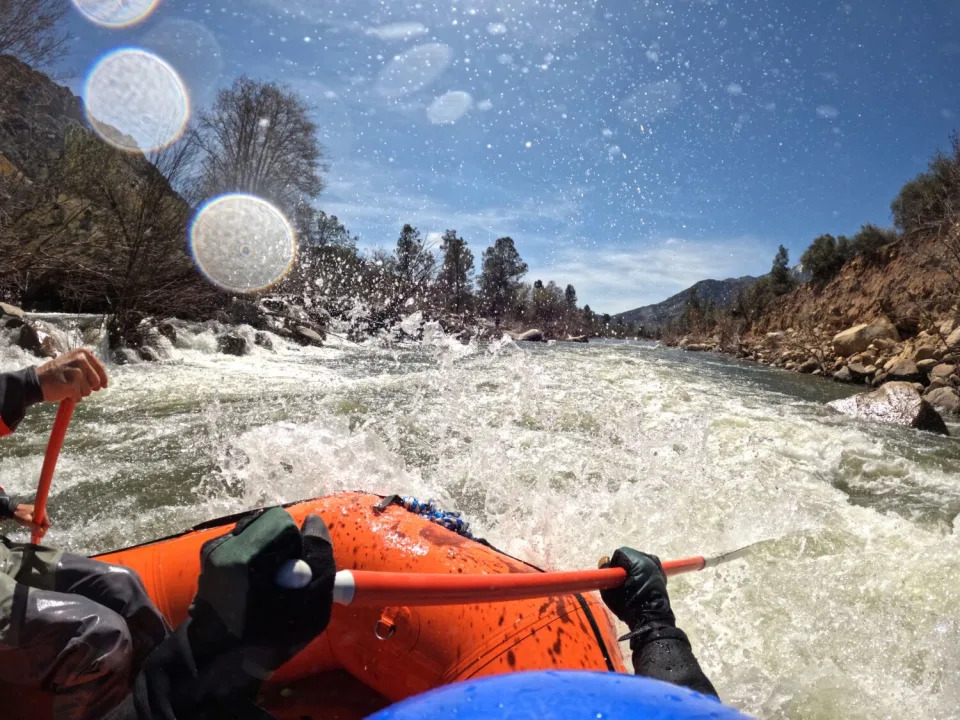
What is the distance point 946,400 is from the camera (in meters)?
9.19

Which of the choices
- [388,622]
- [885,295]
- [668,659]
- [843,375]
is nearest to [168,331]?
[388,622]

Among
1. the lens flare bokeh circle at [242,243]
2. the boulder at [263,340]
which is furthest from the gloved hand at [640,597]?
the lens flare bokeh circle at [242,243]

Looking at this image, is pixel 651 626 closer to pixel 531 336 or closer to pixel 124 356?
pixel 124 356

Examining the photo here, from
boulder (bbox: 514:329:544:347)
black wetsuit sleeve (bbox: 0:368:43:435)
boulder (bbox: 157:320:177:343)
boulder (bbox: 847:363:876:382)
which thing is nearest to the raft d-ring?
black wetsuit sleeve (bbox: 0:368:43:435)

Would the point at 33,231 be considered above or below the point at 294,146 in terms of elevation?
below

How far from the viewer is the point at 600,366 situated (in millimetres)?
14156

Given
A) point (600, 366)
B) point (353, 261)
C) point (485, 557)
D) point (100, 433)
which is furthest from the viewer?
point (353, 261)

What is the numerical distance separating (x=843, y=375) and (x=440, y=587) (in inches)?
711

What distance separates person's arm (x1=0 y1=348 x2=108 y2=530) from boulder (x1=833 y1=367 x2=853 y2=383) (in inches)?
709

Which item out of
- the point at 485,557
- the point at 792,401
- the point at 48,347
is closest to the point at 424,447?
the point at 485,557

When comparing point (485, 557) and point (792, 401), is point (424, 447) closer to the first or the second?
point (485, 557)

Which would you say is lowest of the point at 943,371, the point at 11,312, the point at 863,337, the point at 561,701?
the point at 561,701

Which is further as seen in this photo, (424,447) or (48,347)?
(48,347)

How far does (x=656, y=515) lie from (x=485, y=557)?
2219 mm
